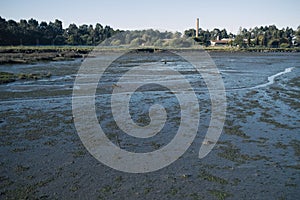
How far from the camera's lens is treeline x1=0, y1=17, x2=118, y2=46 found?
106 meters

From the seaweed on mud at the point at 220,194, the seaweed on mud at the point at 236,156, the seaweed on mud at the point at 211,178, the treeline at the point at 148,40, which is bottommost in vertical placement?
the seaweed on mud at the point at 220,194

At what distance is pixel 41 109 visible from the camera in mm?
14328

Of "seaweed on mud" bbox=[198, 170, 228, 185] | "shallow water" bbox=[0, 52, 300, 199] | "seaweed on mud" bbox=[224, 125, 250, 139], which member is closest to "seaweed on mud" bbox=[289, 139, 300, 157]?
"shallow water" bbox=[0, 52, 300, 199]

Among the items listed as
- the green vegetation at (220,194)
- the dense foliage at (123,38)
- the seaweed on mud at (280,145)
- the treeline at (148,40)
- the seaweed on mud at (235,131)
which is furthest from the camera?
the treeline at (148,40)

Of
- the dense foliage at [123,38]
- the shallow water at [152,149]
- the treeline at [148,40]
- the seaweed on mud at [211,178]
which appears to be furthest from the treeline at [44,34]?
the seaweed on mud at [211,178]

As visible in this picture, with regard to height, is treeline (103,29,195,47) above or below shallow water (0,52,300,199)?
above

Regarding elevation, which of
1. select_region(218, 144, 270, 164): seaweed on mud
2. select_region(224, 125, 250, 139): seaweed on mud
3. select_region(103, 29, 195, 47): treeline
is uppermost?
select_region(103, 29, 195, 47): treeline

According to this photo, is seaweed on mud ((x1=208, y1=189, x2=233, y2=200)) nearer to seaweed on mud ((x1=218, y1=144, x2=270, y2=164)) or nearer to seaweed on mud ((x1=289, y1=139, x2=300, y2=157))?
seaweed on mud ((x1=218, y1=144, x2=270, y2=164))

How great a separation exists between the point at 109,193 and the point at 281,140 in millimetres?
6704

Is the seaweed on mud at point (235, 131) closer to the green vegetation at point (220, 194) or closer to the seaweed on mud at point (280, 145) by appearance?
the seaweed on mud at point (280, 145)

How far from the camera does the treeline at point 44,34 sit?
106 meters

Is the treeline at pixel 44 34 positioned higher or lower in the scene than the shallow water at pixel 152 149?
higher

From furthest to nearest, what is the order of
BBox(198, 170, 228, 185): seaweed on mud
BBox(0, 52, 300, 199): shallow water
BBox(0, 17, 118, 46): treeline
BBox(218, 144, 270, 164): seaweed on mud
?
BBox(0, 17, 118, 46): treeline < BBox(218, 144, 270, 164): seaweed on mud < BBox(198, 170, 228, 185): seaweed on mud < BBox(0, 52, 300, 199): shallow water

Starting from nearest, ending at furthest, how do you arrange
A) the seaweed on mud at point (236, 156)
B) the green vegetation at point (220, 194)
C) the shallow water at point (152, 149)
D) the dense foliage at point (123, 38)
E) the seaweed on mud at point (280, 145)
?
the green vegetation at point (220, 194)
the shallow water at point (152, 149)
the seaweed on mud at point (236, 156)
the seaweed on mud at point (280, 145)
the dense foliage at point (123, 38)
